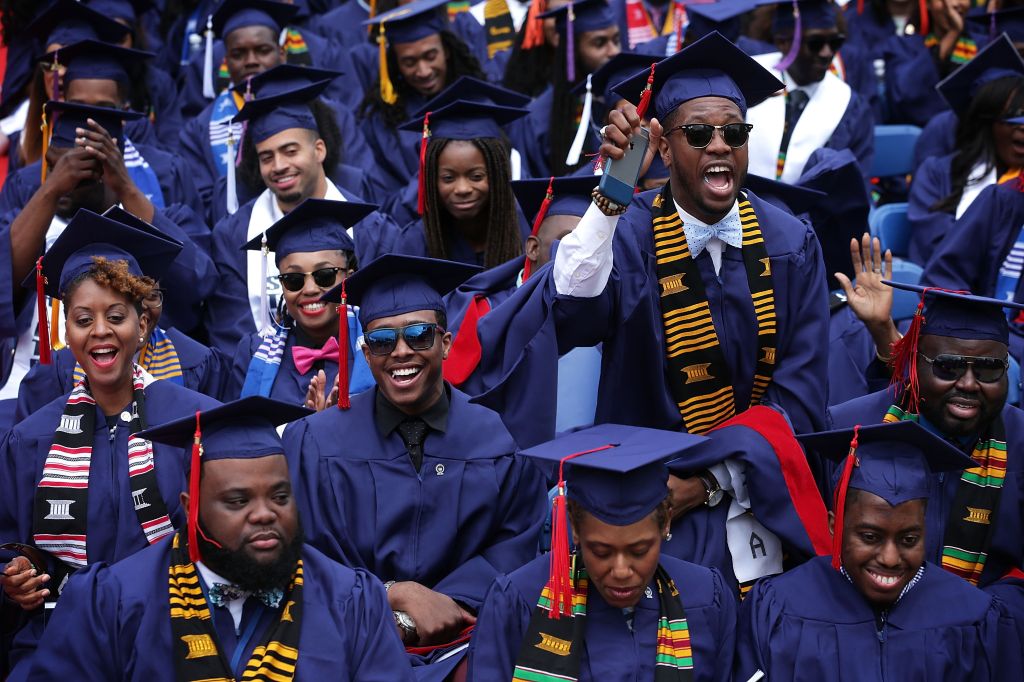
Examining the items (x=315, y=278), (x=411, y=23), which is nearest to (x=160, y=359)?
(x=315, y=278)

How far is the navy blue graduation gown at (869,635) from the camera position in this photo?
13.3 feet

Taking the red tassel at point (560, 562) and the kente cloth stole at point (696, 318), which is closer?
the red tassel at point (560, 562)

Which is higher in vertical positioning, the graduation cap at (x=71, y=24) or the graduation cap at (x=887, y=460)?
the graduation cap at (x=71, y=24)

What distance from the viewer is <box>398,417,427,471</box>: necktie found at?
15.3ft

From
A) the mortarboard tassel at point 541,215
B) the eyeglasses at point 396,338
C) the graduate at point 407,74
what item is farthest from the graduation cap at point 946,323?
the graduate at point 407,74

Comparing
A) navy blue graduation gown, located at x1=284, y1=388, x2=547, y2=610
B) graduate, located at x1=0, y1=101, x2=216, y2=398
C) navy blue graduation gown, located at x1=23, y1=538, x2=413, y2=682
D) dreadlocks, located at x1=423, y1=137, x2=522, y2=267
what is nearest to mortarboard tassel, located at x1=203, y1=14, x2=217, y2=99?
graduate, located at x1=0, y1=101, x2=216, y2=398

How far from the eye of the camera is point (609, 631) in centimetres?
390

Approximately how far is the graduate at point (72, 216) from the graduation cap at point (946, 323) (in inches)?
115

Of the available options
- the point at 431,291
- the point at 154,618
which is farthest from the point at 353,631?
the point at 431,291

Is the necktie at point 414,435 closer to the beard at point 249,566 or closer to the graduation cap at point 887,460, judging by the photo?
the beard at point 249,566

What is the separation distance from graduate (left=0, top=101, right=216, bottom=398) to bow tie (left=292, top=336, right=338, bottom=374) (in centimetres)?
70

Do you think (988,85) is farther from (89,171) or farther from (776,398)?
(89,171)

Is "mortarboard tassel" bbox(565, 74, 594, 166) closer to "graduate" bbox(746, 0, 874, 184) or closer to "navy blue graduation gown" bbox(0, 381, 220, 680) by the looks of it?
"graduate" bbox(746, 0, 874, 184)

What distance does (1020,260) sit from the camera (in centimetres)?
618
